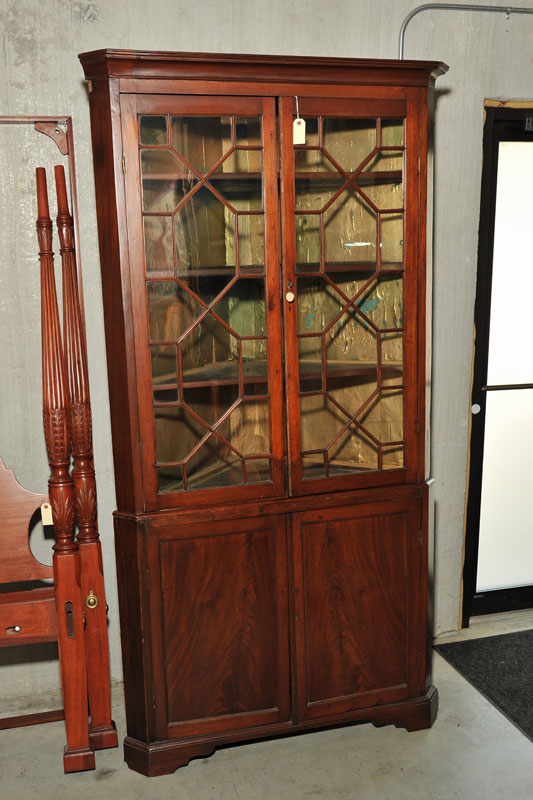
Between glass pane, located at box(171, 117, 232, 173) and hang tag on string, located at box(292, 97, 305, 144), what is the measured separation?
0.63 ft

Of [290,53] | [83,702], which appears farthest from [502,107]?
[83,702]

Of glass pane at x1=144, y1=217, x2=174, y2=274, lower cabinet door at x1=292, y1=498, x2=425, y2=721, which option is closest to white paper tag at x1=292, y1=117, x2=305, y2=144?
glass pane at x1=144, y1=217, x2=174, y2=274

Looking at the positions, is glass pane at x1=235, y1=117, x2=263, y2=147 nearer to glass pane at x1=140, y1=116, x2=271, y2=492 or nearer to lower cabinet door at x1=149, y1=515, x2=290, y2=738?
glass pane at x1=140, y1=116, x2=271, y2=492

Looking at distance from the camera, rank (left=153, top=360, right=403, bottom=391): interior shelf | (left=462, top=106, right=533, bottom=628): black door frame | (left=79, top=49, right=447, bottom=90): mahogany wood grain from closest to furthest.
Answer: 1. (left=79, top=49, right=447, bottom=90): mahogany wood grain
2. (left=153, top=360, right=403, bottom=391): interior shelf
3. (left=462, top=106, right=533, bottom=628): black door frame

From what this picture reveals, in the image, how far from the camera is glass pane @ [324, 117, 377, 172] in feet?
7.37

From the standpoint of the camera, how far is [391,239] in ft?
7.73

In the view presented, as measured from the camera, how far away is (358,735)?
2.56m

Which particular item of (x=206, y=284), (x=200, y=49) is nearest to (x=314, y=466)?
(x=206, y=284)

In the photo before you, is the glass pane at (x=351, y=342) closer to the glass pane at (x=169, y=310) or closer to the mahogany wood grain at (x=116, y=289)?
the glass pane at (x=169, y=310)

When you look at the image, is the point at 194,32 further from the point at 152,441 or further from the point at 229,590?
the point at 229,590

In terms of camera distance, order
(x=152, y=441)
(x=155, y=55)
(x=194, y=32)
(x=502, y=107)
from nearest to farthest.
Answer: (x=155, y=55)
(x=152, y=441)
(x=194, y=32)
(x=502, y=107)

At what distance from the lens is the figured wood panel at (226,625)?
233 cm

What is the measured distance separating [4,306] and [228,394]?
914 millimetres

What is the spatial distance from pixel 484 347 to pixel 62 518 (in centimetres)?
184
